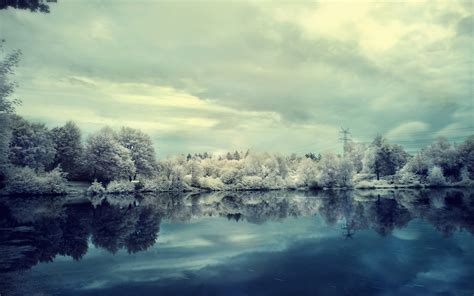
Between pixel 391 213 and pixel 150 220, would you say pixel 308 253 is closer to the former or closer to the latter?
pixel 150 220

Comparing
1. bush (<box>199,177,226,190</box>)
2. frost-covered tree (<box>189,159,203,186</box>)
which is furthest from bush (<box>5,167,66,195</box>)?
bush (<box>199,177,226,190</box>)

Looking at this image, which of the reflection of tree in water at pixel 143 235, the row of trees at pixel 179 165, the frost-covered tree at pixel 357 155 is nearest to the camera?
the reflection of tree in water at pixel 143 235

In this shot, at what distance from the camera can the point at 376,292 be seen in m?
11.5

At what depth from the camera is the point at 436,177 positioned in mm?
84062

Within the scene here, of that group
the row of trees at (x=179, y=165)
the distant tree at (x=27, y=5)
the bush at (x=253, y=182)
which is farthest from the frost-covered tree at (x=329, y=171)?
the distant tree at (x=27, y=5)

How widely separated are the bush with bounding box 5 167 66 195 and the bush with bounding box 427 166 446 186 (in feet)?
267

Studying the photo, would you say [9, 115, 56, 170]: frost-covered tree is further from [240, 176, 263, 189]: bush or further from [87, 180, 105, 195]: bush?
[240, 176, 263, 189]: bush

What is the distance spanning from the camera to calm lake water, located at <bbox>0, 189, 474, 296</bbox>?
39.8 ft

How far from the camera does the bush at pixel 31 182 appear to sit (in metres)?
56.2

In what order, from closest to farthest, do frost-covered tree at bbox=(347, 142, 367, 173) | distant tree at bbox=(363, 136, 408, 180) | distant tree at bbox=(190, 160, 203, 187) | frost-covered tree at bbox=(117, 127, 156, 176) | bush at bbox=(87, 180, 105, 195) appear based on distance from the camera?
bush at bbox=(87, 180, 105, 195) < frost-covered tree at bbox=(117, 127, 156, 176) < distant tree at bbox=(190, 160, 203, 187) < distant tree at bbox=(363, 136, 408, 180) < frost-covered tree at bbox=(347, 142, 367, 173)

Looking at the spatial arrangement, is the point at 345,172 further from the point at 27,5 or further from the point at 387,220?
the point at 27,5

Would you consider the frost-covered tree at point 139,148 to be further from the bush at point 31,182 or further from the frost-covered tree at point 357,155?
the frost-covered tree at point 357,155

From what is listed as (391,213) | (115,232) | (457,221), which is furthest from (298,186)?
(115,232)

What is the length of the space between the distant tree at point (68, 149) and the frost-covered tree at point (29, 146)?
840 cm
